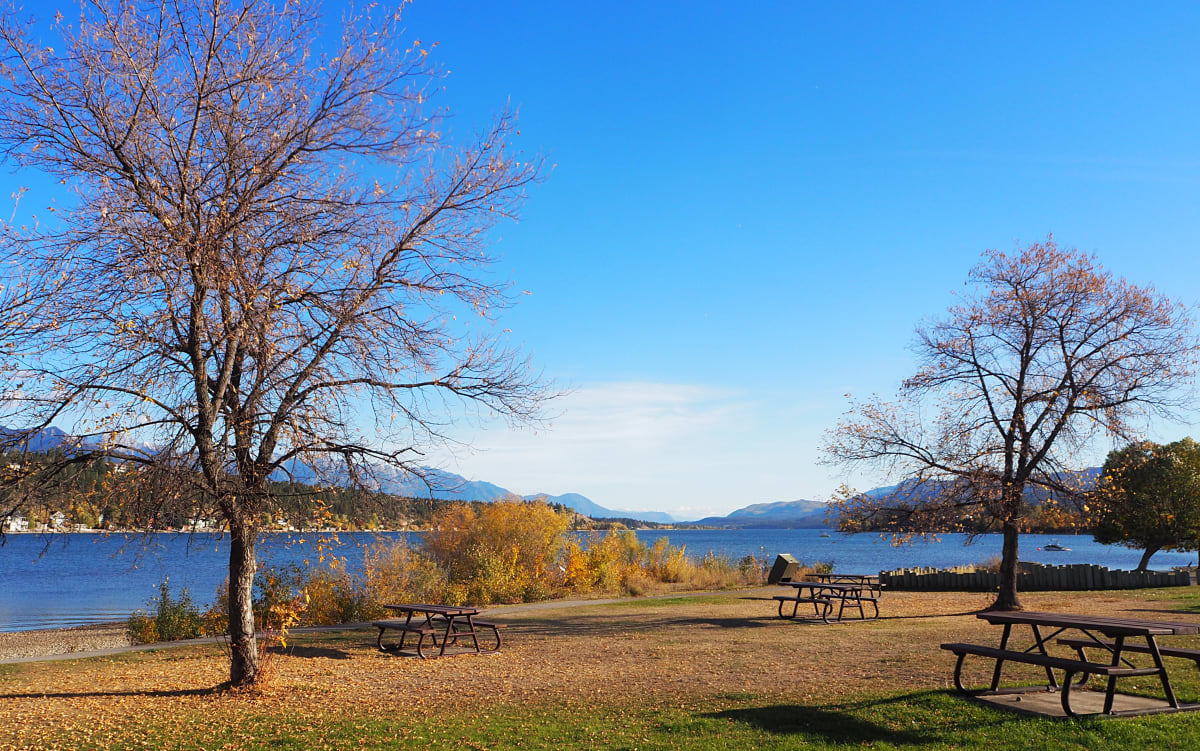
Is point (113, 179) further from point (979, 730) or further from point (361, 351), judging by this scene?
point (979, 730)

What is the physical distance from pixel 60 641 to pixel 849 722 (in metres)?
15.4

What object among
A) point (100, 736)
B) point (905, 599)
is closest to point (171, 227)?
point (100, 736)

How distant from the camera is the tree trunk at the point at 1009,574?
652 inches

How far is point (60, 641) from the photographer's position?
627 inches

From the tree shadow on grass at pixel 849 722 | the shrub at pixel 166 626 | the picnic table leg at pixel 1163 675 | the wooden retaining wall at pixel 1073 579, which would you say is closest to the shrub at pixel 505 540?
the shrub at pixel 166 626

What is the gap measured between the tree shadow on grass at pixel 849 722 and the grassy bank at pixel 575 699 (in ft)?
0.06

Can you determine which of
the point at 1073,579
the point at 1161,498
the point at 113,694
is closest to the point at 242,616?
the point at 113,694

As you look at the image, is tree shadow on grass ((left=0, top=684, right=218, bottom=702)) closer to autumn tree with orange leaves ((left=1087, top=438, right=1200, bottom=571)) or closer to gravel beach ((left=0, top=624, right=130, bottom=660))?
gravel beach ((left=0, top=624, right=130, bottom=660))

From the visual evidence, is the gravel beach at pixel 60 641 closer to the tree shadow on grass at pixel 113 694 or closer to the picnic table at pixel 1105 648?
the tree shadow on grass at pixel 113 694

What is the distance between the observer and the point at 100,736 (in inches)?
290

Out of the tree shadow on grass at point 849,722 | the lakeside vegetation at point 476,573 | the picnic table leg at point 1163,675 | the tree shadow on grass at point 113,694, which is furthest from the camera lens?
the lakeside vegetation at point 476,573

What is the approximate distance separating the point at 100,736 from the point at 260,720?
133cm

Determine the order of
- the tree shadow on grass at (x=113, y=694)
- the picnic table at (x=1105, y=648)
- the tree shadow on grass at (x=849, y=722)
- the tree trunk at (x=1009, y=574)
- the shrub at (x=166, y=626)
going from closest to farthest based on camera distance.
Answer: the tree shadow on grass at (x=849, y=722) < the picnic table at (x=1105, y=648) < the tree shadow on grass at (x=113, y=694) < the shrub at (x=166, y=626) < the tree trunk at (x=1009, y=574)

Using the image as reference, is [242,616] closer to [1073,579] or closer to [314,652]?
[314,652]
